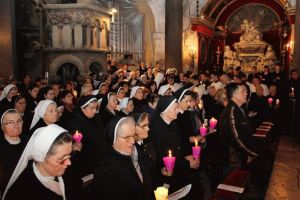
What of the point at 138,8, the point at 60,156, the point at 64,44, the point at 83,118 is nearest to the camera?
the point at 60,156

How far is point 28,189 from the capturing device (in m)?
2.62

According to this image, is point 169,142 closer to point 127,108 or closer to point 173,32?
point 127,108

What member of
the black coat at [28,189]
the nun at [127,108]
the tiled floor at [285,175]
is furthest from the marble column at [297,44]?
the black coat at [28,189]

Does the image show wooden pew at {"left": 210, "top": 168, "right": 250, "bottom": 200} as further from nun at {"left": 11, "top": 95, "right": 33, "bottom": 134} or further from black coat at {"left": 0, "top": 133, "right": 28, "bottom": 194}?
nun at {"left": 11, "top": 95, "right": 33, "bottom": 134}

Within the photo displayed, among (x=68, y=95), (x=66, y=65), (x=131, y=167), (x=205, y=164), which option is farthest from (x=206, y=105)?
(x=66, y=65)

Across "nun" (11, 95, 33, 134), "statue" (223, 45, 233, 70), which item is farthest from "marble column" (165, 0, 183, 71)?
"nun" (11, 95, 33, 134)

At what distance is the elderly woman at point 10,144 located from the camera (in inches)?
159

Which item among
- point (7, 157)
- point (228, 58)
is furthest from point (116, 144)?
point (228, 58)

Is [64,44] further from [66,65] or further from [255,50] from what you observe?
[255,50]

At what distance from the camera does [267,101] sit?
29.3 ft

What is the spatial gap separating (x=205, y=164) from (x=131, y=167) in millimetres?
4684

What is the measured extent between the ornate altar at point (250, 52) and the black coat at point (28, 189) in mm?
18298

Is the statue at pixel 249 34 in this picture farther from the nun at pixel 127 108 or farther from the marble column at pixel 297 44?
the nun at pixel 127 108

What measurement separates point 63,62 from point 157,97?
808 centimetres
